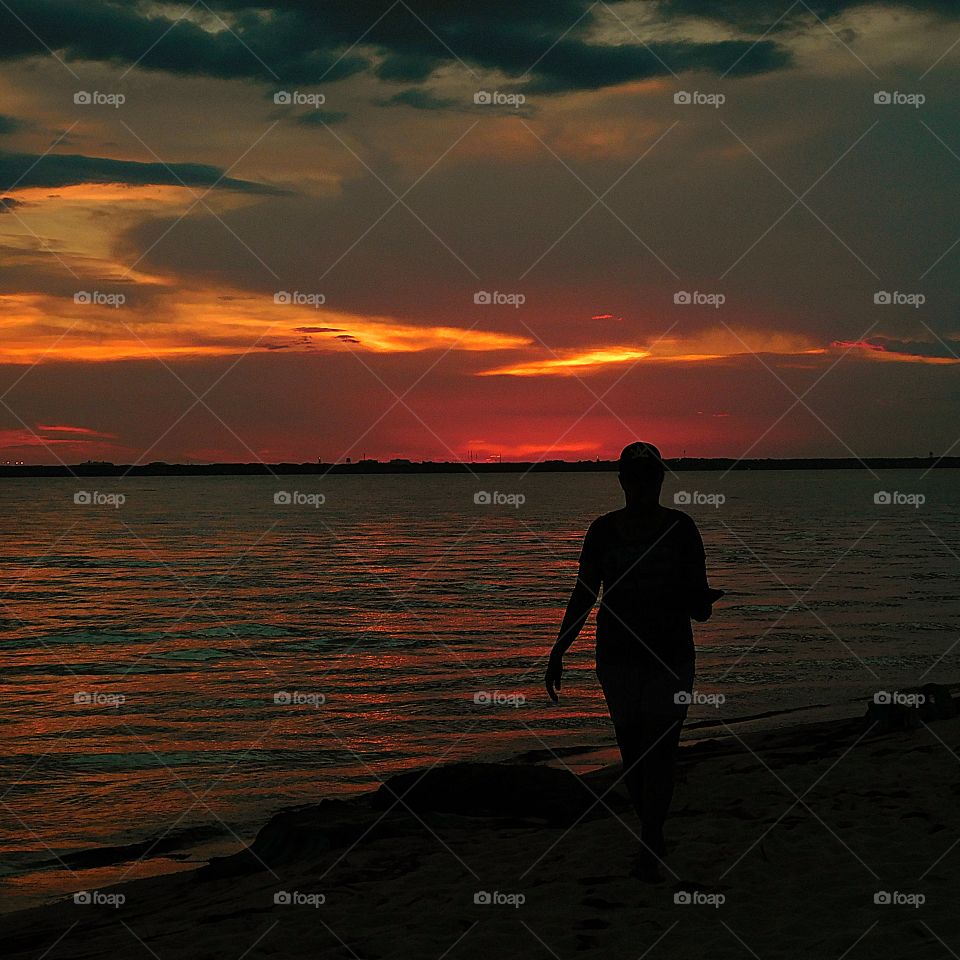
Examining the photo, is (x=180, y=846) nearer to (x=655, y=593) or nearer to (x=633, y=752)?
(x=633, y=752)

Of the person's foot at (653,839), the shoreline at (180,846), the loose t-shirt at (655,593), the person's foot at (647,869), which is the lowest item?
the person's foot at (647,869)

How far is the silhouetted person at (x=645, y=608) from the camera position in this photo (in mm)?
6699

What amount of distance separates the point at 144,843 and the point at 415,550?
46797mm

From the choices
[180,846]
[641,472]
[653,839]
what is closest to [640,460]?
[641,472]

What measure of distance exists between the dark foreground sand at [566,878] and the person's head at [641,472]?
247 cm

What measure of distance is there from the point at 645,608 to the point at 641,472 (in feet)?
2.68

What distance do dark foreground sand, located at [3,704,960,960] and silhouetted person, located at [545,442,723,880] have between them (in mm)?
995

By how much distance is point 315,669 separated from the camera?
73.6 feet

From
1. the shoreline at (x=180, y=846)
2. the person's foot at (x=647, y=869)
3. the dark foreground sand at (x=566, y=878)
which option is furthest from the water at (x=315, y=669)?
the person's foot at (x=647, y=869)

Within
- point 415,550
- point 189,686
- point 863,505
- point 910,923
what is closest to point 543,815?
point 910,923

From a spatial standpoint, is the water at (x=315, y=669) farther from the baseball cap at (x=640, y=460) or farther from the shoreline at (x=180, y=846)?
the baseball cap at (x=640, y=460)

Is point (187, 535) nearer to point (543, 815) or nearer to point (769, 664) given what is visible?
point (769, 664)

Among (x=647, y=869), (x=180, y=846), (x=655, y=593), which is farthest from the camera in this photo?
(x=180, y=846)

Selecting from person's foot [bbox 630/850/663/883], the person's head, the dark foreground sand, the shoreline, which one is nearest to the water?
the shoreline
